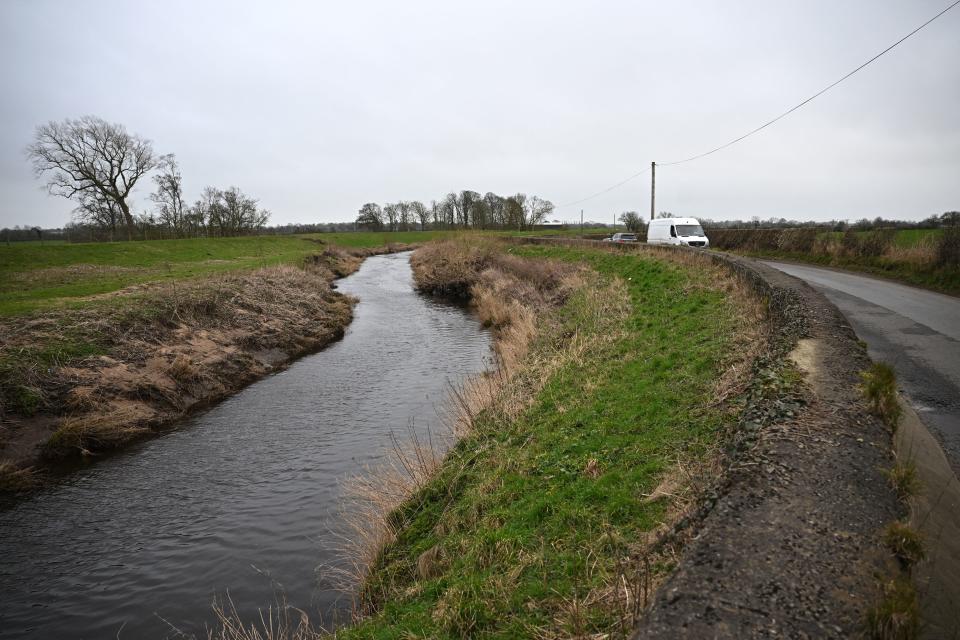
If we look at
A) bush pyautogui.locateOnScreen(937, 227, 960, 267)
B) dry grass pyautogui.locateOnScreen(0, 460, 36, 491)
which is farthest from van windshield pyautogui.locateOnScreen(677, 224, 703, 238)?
dry grass pyautogui.locateOnScreen(0, 460, 36, 491)

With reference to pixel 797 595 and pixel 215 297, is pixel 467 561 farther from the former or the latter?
pixel 215 297

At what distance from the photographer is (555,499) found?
5586 millimetres

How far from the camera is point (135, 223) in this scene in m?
53.2

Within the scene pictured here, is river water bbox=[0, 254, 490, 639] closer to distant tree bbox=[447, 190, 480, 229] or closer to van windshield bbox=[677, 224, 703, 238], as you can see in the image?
van windshield bbox=[677, 224, 703, 238]

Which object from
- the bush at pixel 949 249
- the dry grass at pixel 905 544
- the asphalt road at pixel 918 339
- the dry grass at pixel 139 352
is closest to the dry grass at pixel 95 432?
the dry grass at pixel 139 352

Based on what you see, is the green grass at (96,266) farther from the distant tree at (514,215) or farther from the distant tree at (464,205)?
the distant tree at (464,205)

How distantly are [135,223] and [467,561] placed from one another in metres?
62.8

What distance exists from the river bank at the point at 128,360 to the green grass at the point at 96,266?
1855mm

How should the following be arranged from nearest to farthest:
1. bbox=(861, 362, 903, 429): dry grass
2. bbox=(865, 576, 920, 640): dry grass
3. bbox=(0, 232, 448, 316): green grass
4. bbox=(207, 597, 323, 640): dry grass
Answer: bbox=(865, 576, 920, 640): dry grass
bbox=(861, 362, 903, 429): dry grass
bbox=(207, 597, 323, 640): dry grass
bbox=(0, 232, 448, 316): green grass

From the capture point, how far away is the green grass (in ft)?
55.8

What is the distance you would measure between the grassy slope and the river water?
5.62 feet

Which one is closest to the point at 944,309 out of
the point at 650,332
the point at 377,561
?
the point at 650,332

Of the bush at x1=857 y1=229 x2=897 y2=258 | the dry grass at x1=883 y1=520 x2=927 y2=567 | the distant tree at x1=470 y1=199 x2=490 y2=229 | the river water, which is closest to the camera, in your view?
the dry grass at x1=883 y1=520 x2=927 y2=567

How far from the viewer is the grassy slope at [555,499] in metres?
4.06
